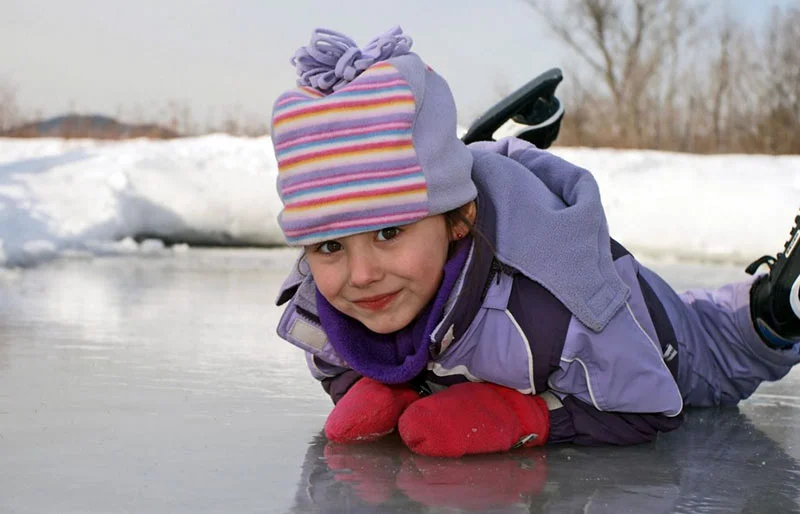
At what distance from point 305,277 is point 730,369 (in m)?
0.88

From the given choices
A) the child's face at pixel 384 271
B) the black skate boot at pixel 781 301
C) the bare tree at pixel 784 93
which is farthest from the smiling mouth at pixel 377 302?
the bare tree at pixel 784 93

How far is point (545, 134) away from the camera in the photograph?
262cm

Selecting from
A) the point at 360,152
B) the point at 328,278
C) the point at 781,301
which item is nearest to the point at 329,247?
the point at 328,278

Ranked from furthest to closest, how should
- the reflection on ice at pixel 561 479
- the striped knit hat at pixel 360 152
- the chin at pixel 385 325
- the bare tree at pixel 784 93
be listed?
the bare tree at pixel 784 93 < the chin at pixel 385 325 < the striped knit hat at pixel 360 152 < the reflection on ice at pixel 561 479

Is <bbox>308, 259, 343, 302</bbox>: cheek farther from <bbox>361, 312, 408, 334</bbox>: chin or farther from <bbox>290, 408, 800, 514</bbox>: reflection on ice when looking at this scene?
<bbox>290, 408, 800, 514</bbox>: reflection on ice

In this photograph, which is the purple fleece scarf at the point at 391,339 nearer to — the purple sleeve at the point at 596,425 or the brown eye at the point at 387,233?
the brown eye at the point at 387,233

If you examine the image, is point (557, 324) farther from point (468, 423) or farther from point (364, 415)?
point (364, 415)

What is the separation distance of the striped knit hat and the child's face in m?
0.04

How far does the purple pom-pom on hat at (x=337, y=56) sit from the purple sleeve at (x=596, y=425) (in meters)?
Result: 0.59

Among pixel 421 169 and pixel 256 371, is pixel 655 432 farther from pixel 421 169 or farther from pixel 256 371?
pixel 256 371

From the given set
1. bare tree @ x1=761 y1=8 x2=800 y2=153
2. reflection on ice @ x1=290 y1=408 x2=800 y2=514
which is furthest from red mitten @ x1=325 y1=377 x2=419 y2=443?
bare tree @ x1=761 y1=8 x2=800 y2=153

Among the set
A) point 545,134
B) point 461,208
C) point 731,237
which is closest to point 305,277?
point 461,208

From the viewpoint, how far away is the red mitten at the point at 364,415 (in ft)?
5.07

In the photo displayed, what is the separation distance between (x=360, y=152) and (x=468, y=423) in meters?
0.42
